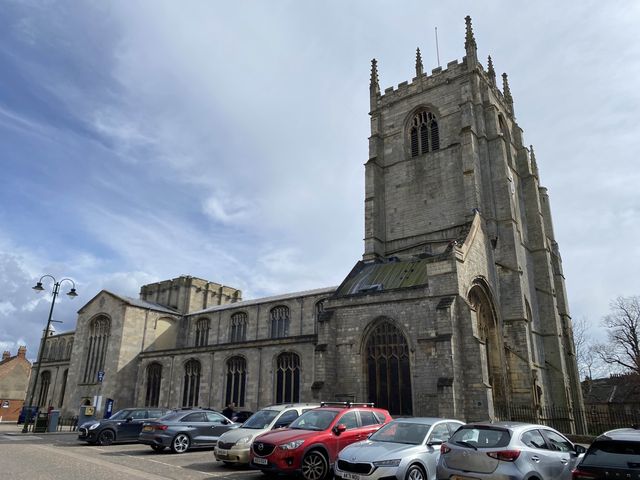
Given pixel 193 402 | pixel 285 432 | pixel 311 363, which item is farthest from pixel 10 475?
pixel 193 402

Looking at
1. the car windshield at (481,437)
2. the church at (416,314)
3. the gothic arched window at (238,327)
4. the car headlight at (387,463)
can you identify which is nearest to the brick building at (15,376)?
the church at (416,314)

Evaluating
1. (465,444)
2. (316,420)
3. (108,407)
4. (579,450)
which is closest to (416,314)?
(316,420)

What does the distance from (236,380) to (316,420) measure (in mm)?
20314

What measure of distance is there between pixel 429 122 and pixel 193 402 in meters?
26.1

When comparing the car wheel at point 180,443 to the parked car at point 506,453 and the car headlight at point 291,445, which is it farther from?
the parked car at point 506,453

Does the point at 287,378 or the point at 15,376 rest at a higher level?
the point at 15,376

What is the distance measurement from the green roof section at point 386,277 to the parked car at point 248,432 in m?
10.1

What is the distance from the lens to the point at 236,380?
3064 cm

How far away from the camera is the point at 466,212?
92.6 feet

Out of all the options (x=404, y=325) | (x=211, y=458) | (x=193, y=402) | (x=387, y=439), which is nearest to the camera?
(x=387, y=439)

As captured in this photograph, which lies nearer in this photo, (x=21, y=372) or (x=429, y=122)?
(x=429, y=122)

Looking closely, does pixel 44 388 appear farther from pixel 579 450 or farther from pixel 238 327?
pixel 579 450

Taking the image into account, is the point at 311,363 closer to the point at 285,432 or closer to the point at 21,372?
the point at 285,432

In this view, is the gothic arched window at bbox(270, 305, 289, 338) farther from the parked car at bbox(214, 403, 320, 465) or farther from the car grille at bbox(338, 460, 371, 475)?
the car grille at bbox(338, 460, 371, 475)
